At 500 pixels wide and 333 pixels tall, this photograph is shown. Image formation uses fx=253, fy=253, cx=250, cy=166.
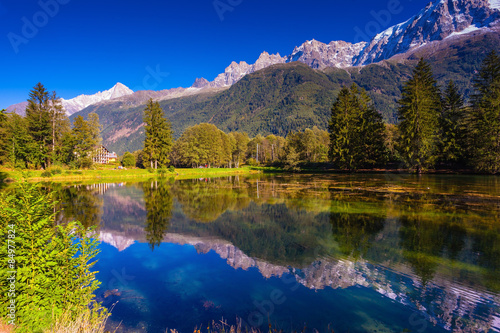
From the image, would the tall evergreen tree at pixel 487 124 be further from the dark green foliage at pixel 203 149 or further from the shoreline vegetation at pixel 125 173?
the dark green foliage at pixel 203 149

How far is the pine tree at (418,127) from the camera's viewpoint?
50906mm

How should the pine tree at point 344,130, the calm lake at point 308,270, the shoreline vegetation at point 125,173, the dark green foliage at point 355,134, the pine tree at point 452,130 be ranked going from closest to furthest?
the calm lake at point 308,270 → the shoreline vegetation at point 125,173 → the pine tree at point 452,130 → the dark green foliage at point 355,134 → the pine tree at point 344,130

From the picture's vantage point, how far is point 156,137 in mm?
71875

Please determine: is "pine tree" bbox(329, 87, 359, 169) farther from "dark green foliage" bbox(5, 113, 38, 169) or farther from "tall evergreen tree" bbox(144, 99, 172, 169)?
"dark green foliage" bbox(5, 113, 38, 169)

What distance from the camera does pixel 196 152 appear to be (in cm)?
9181

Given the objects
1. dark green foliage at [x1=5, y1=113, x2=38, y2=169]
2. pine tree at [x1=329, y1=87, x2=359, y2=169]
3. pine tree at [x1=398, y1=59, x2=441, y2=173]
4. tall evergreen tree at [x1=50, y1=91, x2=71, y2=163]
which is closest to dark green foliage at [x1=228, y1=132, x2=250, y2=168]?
pine tree at [x1=329, y1=87, x2=359, y2=169]

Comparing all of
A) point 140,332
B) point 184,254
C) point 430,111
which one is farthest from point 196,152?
point 140,332

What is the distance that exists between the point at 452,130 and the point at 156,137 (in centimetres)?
7106

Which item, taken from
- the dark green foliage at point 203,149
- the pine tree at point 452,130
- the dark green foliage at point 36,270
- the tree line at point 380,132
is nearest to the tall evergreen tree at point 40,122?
the tree line at point 380,132

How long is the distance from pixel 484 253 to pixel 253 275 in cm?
920

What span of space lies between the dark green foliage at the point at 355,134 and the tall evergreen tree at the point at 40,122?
68.7 m

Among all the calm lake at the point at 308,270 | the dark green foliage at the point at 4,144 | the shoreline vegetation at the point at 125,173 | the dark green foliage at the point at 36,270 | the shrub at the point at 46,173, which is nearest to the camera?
the dark green foliage at the point at 36,270

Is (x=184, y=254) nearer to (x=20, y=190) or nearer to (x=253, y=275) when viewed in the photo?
(x=253, y=275)

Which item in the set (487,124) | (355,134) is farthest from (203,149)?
(487,124)
